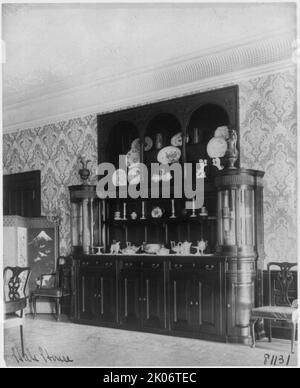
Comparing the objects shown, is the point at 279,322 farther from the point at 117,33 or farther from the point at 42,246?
the point at 42,246

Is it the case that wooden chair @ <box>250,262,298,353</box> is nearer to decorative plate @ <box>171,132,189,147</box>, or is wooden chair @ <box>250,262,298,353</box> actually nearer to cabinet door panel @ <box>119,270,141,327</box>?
cabinet door panel @ <box>119,270,141,327</box>

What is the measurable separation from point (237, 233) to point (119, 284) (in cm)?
191

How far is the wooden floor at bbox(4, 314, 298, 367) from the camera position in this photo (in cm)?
581

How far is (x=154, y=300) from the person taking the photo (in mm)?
7441

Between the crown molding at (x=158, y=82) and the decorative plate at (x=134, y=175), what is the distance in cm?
97

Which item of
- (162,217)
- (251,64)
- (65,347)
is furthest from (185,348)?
(251,64)

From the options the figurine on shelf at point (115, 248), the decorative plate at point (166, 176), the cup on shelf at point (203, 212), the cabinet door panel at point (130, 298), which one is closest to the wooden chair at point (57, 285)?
the figurine on shelf at point (115, 248)

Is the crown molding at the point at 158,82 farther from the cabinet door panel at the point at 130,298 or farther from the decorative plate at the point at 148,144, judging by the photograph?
the cabinet door panel at the point at 130,298

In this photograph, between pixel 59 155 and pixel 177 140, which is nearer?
pixel 177 140

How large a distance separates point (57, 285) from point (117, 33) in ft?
13.7

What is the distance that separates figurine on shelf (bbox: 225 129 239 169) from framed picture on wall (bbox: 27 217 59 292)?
11.8 ft

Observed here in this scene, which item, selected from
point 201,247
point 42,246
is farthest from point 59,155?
point 201,247

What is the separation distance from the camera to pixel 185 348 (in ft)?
21.4
